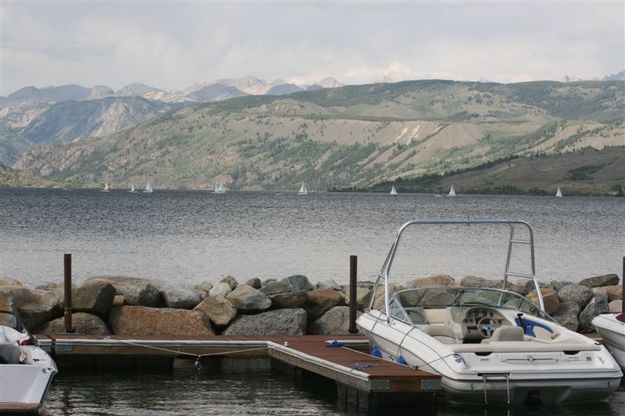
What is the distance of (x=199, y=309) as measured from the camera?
2850cm

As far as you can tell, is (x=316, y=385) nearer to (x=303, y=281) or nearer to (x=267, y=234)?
(x=303, y=281)

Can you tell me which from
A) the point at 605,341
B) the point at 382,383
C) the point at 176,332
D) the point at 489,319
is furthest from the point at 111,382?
the point at 605,341

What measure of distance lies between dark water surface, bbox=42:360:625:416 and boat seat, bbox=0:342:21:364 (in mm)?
1623

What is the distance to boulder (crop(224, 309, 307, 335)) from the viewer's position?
28.2 m

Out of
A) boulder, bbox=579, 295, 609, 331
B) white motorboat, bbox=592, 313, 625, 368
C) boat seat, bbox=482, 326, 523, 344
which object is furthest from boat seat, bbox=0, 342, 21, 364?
boulder, bbox=579, 295, 609, 331

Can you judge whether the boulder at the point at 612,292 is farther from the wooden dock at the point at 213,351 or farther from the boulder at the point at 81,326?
the boulder at the point at 81,326

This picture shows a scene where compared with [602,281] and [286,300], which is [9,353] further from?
[602,281]

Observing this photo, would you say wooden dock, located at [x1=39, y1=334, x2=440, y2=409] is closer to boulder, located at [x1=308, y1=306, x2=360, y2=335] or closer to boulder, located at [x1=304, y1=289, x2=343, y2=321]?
boulder, located at [x1=308, y1=306, x2=360, y2=335]

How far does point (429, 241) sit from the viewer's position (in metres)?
96.6

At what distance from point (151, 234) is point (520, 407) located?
260ft

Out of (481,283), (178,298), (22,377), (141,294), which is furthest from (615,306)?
(22,377)

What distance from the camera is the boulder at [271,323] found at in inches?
1110

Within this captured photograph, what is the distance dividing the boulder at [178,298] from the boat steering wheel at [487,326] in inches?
366

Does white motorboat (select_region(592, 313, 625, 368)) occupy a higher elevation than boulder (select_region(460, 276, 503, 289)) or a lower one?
lower
